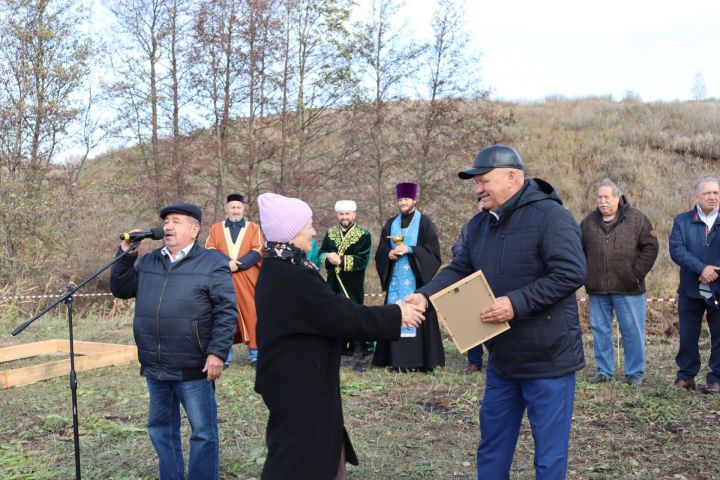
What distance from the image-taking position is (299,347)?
3.09 meters

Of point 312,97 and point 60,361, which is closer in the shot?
point 60,361

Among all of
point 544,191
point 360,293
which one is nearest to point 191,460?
point 544,191

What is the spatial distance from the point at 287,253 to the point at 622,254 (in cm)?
506

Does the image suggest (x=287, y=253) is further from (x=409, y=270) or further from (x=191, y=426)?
(x=409, y=270)

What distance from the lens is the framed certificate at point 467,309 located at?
3471 millimetres

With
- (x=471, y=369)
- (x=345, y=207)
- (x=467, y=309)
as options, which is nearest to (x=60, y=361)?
(x=345, y=207)

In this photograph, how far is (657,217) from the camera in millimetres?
19734

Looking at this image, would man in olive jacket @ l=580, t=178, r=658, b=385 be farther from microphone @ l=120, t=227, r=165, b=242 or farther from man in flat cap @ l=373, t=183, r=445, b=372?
microphone @ l=120, t=227, r=165, b=242

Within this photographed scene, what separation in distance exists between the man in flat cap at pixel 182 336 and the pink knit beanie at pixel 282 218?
1.22 meters

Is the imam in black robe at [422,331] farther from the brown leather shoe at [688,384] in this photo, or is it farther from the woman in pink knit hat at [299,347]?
the woman in pink knit hat at [299,347]

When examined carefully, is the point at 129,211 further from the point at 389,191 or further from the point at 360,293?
the point at 360,293

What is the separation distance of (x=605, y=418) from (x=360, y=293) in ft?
12.5

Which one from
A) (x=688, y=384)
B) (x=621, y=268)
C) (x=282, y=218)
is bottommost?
(x=688, y=384)

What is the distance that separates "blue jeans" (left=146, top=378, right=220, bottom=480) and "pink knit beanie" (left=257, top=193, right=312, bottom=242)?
1496 millimetres
